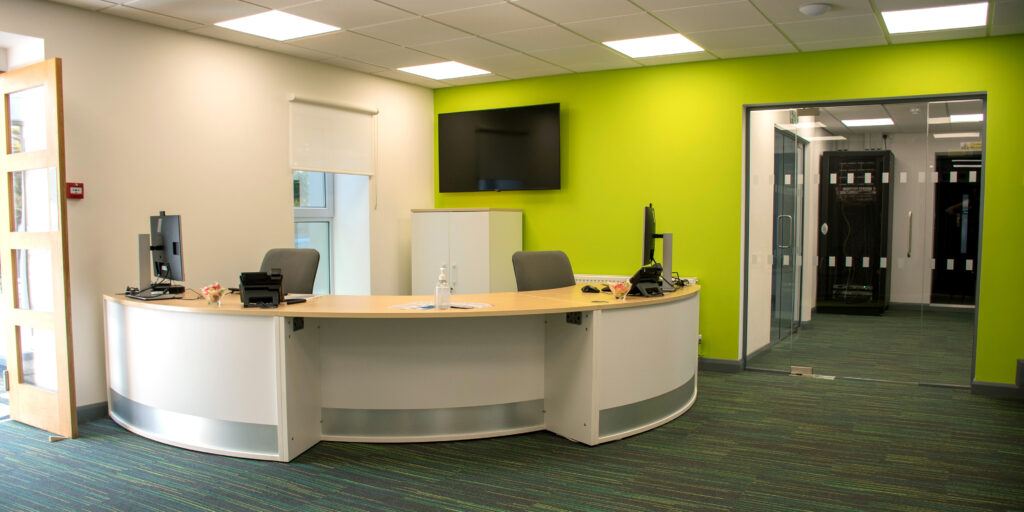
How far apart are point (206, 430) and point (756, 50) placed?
5.01 metres

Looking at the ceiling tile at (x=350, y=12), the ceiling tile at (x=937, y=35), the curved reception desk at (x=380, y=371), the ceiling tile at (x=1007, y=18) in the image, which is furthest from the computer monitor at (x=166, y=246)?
the ceiling tile at (x=1007, y=18)

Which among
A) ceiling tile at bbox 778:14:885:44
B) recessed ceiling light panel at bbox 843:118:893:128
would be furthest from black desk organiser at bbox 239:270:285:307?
recessed ceiling light panel at bbox 843:118:893:128

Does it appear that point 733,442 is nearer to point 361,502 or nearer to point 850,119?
point 361,502

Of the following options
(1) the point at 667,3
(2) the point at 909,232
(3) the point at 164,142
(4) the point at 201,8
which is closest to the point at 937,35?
(2) the point at 909,232

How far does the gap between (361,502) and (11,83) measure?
137 inches

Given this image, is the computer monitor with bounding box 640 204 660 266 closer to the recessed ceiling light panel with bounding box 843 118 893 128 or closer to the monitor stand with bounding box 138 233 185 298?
the recessed ceiling light panel with bounding box 843 118 893 128

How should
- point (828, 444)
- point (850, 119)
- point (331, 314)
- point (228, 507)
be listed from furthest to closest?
1. point (850, 119)
2. point (828, 444)
3. point (331, 314)
4. point (228, 507)

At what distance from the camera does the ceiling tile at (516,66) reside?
19.6 ft

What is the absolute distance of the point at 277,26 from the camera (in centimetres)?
497

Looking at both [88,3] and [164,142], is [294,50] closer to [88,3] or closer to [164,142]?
[164,142]

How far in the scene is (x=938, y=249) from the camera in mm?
5496

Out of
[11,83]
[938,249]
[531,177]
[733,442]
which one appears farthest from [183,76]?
[938,249]

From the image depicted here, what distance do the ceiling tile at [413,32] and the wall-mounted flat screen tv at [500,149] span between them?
1623 millimetres

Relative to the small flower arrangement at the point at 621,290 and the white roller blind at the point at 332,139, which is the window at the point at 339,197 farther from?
the small flower arrangement at the point at 621,290
